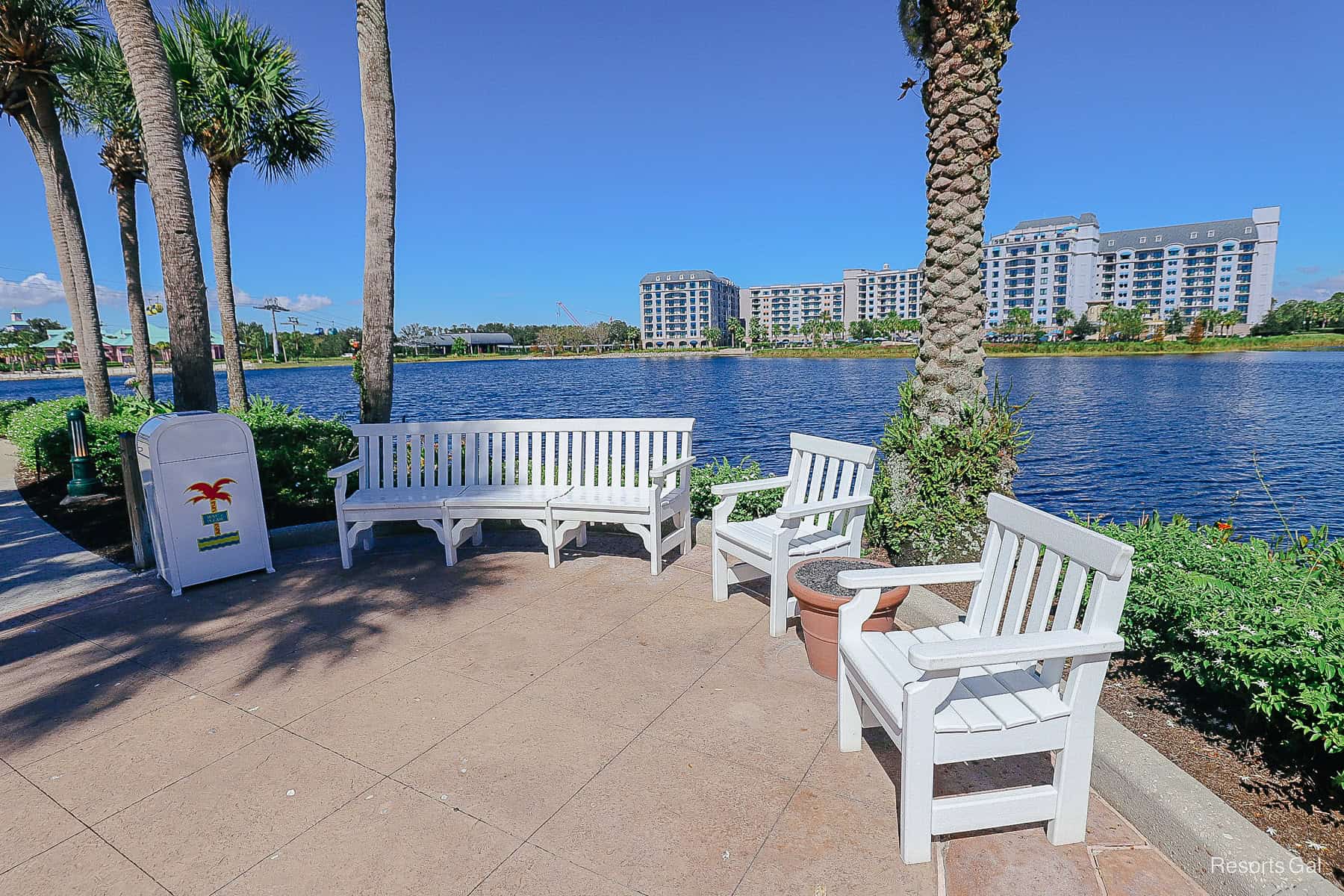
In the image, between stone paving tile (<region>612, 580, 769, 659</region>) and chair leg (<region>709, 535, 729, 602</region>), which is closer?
stone paving tile (<region>612, 580, 769, 659</region>)

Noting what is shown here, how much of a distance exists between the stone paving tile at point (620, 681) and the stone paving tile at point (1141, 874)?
69.9 inches

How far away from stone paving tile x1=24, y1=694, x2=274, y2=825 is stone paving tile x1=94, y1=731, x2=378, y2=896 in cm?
10

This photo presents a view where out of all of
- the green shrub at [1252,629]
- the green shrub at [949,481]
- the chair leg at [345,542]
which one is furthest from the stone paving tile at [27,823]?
the green shrub at [949,481]

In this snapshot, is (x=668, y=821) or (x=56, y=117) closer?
(x=668, y=821)

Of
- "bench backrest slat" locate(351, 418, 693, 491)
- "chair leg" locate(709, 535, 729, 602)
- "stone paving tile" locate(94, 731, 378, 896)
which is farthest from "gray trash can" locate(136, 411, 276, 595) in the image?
"chair leg" locate(709, 535, 729, 602)

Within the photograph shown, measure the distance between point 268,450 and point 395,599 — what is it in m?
3.27

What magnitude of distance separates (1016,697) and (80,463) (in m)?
10.0

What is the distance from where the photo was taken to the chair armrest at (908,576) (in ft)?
9.03

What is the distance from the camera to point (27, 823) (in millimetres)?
2434

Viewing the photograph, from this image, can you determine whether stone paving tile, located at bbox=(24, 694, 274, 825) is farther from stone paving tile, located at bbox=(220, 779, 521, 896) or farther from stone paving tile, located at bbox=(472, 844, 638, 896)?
stone paving tile, located at bbox=(472, 844, 638, 896)

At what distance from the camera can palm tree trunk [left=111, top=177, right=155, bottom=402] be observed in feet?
42.8

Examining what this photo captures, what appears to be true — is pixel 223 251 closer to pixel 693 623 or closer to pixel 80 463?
pixel 80 463

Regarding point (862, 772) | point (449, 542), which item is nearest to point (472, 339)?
point (449, 542)

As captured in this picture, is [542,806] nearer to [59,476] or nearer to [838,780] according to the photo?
[838,780]
